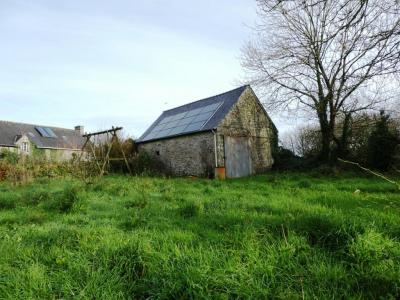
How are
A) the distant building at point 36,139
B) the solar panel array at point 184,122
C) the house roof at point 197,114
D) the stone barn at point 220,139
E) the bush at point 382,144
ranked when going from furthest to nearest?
the distant building at point 36,139 → the solar panel array at point 184,122 → the house roof at point 197,114 → the stone barn at point 220,139 → the bush at point 382,144

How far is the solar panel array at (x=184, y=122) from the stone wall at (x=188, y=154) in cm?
50

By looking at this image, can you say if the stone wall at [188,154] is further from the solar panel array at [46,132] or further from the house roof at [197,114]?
the solar panel array at [46,132]

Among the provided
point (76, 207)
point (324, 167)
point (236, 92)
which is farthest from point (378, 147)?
point (76, 207)

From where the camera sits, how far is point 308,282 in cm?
283

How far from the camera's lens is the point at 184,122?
2077cm

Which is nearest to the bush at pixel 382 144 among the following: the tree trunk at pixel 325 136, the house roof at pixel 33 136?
the tree trunk at pixel 325 136

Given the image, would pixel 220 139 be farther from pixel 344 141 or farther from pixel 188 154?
pixel 344 141

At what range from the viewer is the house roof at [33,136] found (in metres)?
35.6

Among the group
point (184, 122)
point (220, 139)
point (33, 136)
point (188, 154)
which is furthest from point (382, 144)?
point (33, 136)

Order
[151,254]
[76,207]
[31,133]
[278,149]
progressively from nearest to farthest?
1. [151,254]
2. [76,207]
3. [278,149]
4. [31,133]

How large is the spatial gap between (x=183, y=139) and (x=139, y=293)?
16718 millimetres

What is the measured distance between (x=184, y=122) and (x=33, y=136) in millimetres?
25233

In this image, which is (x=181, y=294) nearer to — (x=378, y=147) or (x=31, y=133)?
(x=378, y=147)

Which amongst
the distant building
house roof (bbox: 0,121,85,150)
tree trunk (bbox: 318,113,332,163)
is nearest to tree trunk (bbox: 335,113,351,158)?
tree trunk (bbox: 318,113,332,163)
